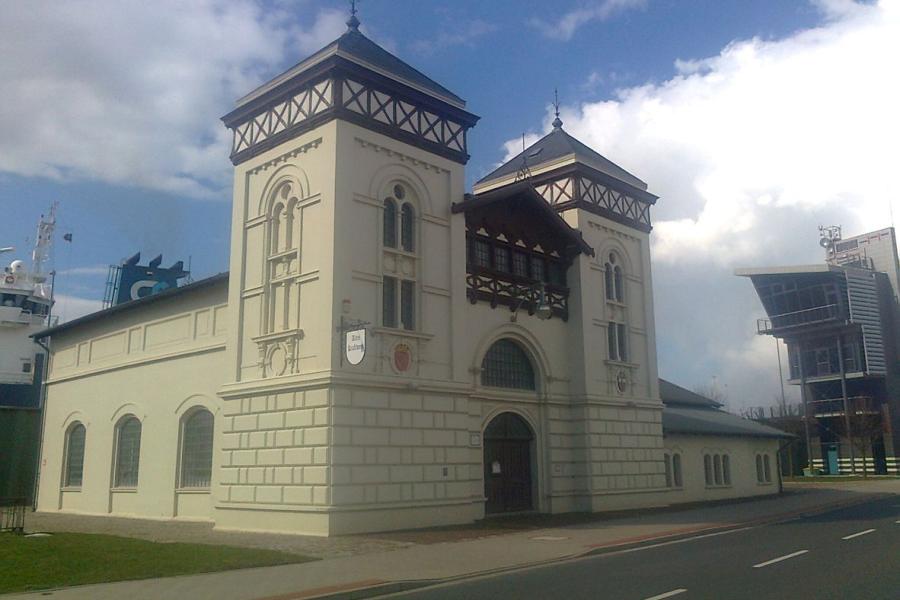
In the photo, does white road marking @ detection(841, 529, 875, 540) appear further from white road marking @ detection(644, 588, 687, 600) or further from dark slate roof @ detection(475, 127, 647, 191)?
dark slate roof @ detection(475, 127, 647, 191)

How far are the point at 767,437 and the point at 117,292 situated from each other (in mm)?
34564

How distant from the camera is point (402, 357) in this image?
22.0 m

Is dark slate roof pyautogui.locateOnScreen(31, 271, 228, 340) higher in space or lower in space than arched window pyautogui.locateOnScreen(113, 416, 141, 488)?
higher

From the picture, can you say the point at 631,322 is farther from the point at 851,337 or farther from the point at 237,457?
the point at 851,337

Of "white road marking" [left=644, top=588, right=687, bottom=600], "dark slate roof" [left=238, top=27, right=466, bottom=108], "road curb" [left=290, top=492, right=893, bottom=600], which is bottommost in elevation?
"road curb" [left=290, top=492, right=893, bottom=600]

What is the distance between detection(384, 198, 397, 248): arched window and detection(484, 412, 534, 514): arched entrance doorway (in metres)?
6.88

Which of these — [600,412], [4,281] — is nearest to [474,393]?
[600,412]

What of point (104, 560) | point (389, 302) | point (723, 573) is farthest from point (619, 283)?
point (104, 560)

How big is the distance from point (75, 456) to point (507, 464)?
18.2 meters

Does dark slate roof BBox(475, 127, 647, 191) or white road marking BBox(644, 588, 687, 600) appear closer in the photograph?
white road marking BBox(644, 588, 687, 600)

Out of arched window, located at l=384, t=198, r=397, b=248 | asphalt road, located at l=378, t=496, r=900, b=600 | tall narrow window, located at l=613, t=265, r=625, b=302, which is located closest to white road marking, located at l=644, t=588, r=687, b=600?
asphalt road, located at l=378, t=496, r=900, b=600

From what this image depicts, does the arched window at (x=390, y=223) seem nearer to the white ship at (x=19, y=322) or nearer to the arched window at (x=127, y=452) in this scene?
the arched window at (x=127, y=452)

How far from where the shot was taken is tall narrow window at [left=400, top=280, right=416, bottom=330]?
2264cm

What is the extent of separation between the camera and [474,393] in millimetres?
24344
